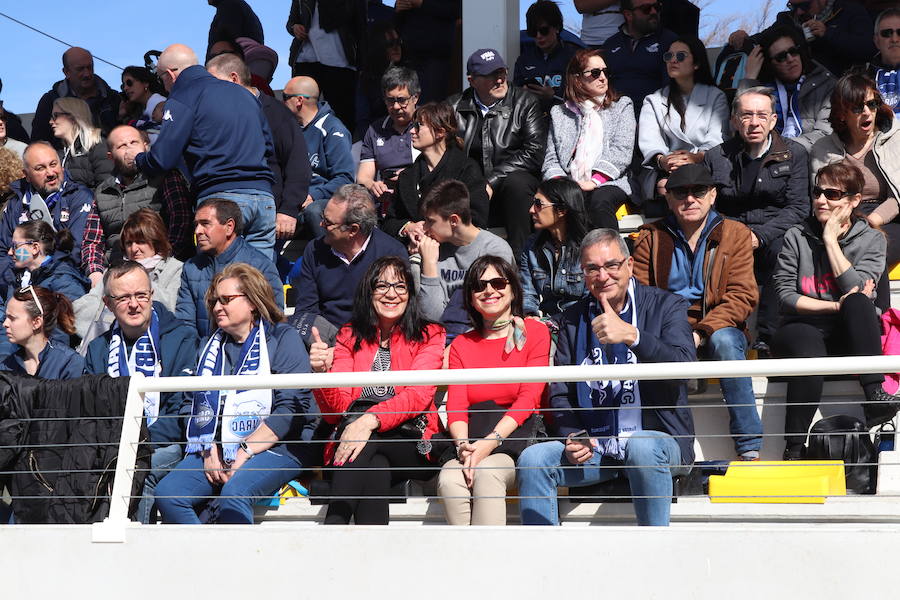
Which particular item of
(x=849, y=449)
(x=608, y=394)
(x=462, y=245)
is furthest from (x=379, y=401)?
(x=849, y=449)

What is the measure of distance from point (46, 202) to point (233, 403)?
348 centimetres

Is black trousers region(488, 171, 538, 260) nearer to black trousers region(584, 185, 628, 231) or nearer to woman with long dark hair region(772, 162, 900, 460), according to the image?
black trousers region(584, 185, 628, 231)

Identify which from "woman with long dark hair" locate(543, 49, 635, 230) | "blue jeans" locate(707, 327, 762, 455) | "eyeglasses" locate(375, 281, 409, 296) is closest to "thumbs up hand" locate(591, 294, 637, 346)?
"blue jeans" locate(707, 327, 762, 455)

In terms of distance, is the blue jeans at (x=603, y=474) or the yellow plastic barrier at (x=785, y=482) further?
the yellow plastic barrier at (x=785, y=482)

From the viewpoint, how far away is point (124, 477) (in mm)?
4516

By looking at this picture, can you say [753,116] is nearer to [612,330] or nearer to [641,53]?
[641,53]

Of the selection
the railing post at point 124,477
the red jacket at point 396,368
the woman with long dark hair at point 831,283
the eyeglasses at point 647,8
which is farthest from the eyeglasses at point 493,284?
the eyeglasses at point 647,8

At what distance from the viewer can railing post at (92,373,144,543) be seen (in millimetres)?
4516

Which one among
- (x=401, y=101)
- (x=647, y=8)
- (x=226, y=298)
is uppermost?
(x=647, y=8)

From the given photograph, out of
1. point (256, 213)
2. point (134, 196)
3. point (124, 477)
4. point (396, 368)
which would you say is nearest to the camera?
point (124, 477)

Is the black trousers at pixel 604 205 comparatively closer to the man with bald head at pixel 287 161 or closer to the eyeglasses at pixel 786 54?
the eyeglasses at pixel 786 54

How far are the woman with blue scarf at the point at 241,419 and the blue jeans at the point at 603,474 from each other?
1.04 m

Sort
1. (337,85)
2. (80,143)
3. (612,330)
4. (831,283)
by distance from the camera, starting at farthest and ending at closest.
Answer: (337,85)
(80,143)
(831,283)
(612,330)

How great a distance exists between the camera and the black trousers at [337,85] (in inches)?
368
